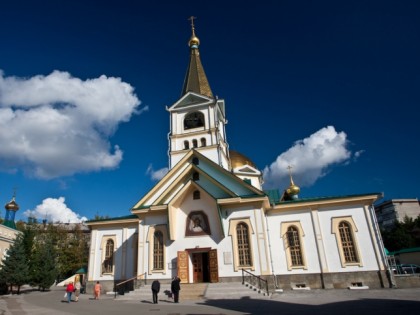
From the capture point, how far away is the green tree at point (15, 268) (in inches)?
949

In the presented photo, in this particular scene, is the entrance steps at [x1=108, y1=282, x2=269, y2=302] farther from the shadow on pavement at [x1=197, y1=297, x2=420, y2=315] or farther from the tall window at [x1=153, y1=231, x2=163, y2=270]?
the shadow on pavement at [x1=197, y1=297, x2=420, y2=315]

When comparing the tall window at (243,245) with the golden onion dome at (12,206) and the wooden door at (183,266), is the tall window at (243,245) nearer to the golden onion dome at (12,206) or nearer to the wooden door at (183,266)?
the wooden door at (183,266)

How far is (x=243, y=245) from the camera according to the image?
1841 cm

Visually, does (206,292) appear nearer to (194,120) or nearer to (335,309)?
(335,309)

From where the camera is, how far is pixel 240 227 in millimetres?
18828

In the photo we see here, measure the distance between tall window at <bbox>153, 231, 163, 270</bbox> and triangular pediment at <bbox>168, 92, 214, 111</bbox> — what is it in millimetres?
11550

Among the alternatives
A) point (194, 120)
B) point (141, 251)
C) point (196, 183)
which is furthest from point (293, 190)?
point (141, 251)

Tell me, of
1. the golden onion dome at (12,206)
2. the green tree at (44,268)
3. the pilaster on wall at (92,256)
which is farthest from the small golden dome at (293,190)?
the golden onion dome at (12,206)

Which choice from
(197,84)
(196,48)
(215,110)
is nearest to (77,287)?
(215,110)

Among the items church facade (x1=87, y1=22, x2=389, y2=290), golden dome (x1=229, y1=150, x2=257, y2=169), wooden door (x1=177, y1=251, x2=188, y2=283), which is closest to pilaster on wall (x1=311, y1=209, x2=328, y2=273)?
church facade (x1=87, y1=22, x2=389, y2=290)

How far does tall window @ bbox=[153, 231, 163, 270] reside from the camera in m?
19.4

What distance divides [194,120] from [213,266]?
506 inches

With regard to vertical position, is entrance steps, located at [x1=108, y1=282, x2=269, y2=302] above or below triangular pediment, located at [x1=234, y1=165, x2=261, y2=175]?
below

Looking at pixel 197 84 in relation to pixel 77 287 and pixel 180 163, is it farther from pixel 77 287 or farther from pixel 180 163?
pixel 77 287
